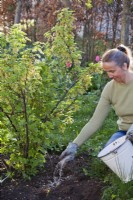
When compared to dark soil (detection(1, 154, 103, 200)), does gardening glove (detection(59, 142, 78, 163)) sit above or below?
above

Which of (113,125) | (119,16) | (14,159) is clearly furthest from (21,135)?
(119,16)

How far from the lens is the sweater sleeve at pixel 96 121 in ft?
11.6

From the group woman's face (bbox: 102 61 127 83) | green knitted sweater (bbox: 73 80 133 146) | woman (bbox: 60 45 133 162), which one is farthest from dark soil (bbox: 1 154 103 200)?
woman's face (bbox: 102 61 127 83)

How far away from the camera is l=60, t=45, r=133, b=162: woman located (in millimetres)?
3461

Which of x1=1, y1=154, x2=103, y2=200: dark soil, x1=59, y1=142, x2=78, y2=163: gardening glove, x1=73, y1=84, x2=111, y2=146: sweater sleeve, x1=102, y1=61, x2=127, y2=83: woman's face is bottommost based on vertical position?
x1=1, y1=154, x2=103, y2=200: dark soil

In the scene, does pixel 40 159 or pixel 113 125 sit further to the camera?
pixel 113 125

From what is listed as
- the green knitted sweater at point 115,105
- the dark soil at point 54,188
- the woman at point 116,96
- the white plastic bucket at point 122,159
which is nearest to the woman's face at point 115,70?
the woman at point 116,96

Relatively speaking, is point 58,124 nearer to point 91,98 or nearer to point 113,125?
point 113,125

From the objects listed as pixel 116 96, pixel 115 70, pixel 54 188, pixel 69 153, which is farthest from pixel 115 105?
pixel 54 188

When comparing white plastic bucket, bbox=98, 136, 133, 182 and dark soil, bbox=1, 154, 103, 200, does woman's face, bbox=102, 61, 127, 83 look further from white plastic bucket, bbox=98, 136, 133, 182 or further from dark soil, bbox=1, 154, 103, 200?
dark soil, bbox=1, 154, 103, 200

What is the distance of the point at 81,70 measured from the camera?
388cm

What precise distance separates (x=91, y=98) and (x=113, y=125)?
1543mm

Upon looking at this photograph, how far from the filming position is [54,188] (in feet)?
12.3

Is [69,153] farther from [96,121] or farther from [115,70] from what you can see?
[115,70]
